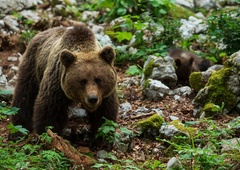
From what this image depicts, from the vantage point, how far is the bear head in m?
5.96

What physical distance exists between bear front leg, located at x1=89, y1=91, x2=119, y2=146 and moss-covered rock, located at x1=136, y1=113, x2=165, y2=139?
457 mm

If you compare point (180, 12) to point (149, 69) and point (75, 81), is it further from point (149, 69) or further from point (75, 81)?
point (75, 81)

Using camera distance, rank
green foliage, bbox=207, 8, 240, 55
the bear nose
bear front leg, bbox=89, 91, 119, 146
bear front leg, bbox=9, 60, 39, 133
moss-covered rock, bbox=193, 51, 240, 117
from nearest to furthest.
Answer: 1. the bear nose
2. bear front leg, bbox=89, 91, 119, 146
3. moss-covered rock, bbox=193, 51, 240, 117
4. bear front leg, bbox=9, 60, 39, 133
5. green foliage, bbox=207, 8, 240, 55

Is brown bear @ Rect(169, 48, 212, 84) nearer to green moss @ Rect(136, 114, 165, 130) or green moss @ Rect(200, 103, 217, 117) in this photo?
green moss @ Rect(200, 103, 217, 117)

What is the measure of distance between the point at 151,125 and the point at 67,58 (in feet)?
4.85

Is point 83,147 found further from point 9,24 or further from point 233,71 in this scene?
point 9,24

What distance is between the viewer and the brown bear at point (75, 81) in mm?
6008

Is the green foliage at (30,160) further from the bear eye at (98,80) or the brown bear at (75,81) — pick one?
the bear eye at (98,80)

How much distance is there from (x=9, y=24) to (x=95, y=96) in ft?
21.0

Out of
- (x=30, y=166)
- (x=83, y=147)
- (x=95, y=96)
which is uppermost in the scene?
(x=95, y=96)

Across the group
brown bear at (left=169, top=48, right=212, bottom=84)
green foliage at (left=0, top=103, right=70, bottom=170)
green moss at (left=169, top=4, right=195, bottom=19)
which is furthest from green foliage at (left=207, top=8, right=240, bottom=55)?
green foliage at (left=0, top=103, right=70, bottom=170)

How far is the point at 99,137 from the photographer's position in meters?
6.50

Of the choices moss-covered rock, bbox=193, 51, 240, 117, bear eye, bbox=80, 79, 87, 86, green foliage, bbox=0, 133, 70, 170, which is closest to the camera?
green foliage, bbox=0, 133, 70, 170

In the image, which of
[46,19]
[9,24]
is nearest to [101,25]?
[46,19]
